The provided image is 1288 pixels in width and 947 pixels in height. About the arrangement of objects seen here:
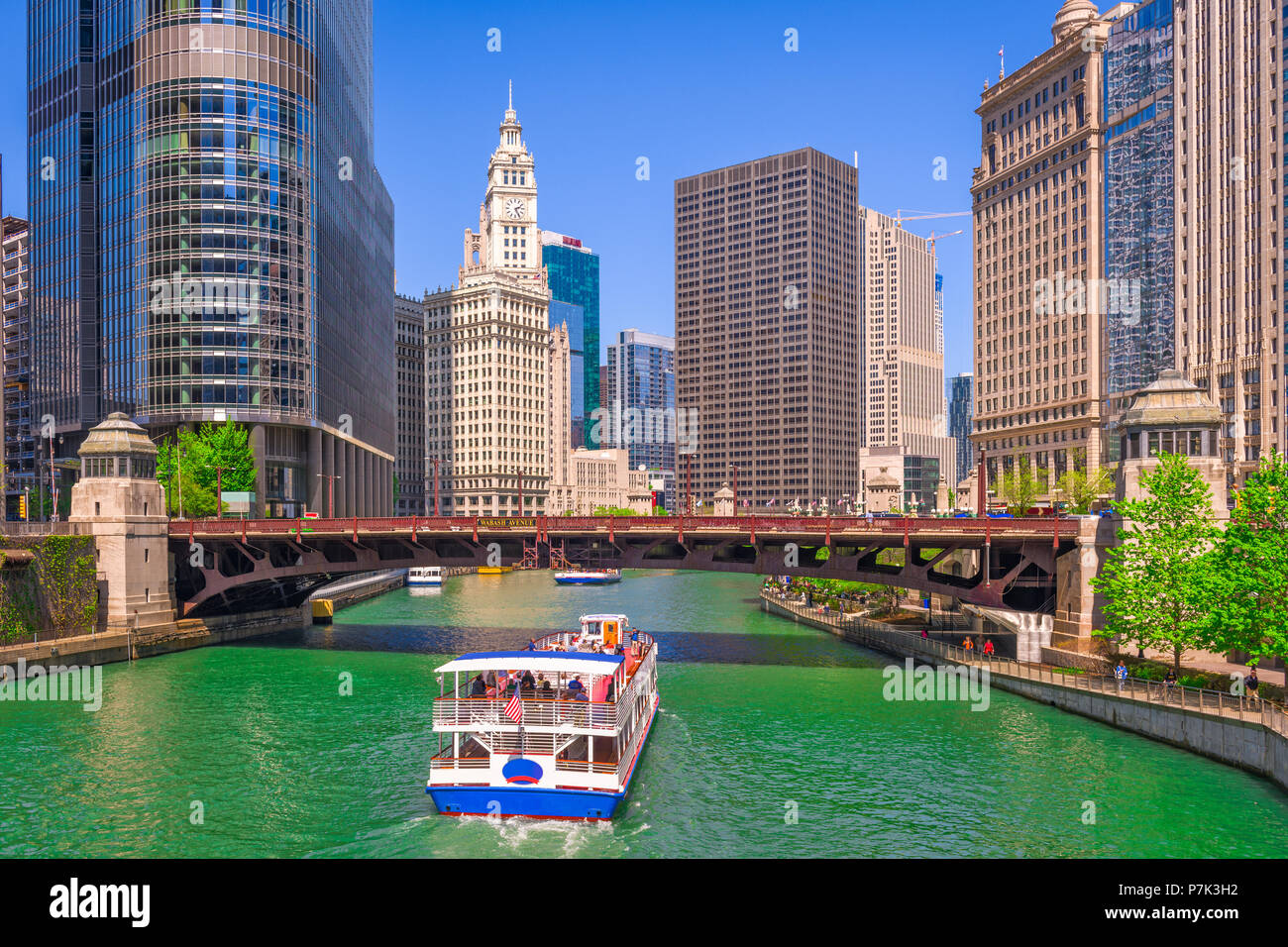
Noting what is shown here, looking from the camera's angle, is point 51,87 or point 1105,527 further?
point 51,87

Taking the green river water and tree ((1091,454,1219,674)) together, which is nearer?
the green river water

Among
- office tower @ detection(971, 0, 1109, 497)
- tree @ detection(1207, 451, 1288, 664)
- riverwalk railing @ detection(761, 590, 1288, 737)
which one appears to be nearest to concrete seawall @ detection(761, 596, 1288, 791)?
riverwalk railing @ detection(761, 590, 1288, 737)

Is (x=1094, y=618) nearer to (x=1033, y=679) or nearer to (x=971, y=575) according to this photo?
(x=1033, y=679)

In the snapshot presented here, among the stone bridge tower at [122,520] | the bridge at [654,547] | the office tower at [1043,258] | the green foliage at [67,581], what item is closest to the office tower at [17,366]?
the stone bridge tower at [122,520]

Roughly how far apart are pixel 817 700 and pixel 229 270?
265 feet

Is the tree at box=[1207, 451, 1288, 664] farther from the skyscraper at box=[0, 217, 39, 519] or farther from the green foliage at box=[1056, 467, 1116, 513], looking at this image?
the skyscraper at box=[0, 217, 39, 519]

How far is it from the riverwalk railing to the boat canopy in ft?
80.8

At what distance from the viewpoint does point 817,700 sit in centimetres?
5331

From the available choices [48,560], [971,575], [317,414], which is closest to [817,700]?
[971,575]

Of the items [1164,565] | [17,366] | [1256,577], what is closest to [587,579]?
[17,366]

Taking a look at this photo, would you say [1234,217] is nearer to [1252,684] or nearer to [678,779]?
[1252,684]

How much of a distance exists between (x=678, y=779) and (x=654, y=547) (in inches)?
1201

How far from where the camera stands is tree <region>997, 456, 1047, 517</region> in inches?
4675

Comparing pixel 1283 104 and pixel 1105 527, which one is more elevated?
pixel 1283 104
